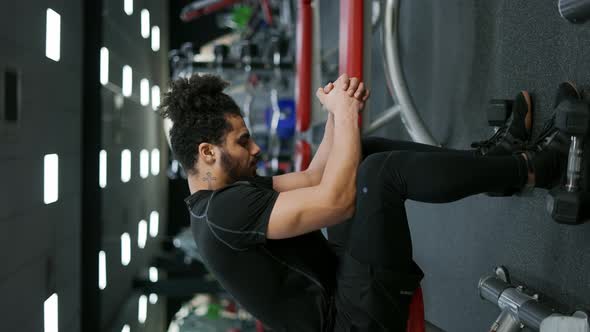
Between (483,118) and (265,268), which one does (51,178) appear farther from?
(483,118)

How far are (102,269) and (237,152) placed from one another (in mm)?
2241

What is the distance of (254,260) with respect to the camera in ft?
5.24

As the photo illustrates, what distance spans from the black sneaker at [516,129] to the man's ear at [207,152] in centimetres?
68

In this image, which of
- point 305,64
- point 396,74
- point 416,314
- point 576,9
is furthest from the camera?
point 305,64

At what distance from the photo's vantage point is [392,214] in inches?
56.9

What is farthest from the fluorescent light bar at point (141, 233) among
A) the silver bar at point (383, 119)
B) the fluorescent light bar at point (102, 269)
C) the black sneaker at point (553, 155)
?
the black sneaker at point (553, 155)

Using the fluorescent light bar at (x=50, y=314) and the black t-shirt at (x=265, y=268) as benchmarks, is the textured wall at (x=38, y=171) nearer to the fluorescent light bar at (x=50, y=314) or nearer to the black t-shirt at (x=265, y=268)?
the fluorescent light bar at (x=50, y=314)

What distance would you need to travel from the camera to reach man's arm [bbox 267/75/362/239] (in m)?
1.47

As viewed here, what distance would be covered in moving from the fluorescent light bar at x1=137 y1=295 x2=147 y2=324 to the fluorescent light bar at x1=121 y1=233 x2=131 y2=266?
1.09 feet

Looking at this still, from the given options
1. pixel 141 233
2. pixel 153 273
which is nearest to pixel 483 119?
pixel 141 233

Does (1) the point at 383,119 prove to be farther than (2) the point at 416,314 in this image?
Yes

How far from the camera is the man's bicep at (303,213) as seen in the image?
146 centimetres

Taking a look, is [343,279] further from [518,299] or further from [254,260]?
[518,299]

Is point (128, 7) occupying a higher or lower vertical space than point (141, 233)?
higher
